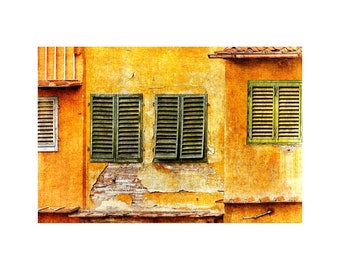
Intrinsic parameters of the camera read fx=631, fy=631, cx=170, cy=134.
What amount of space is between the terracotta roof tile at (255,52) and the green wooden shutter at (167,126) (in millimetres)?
684

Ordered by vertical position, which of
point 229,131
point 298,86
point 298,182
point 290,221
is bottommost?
point 290,221

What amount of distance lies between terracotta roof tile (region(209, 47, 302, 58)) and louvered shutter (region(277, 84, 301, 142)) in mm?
371

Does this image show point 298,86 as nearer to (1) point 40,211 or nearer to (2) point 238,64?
(2) point 238,64

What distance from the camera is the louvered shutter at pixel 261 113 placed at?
6895 millimetres

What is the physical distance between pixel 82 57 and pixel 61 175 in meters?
1.31

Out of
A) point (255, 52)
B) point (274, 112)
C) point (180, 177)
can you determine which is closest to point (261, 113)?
point (274, 112)

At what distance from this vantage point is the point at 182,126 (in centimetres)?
697

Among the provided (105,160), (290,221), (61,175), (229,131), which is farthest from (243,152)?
(61,175)

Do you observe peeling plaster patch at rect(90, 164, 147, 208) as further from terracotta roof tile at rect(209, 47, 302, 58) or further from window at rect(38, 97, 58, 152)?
terracotta roof tile at rect(209, 47, 302, 58)

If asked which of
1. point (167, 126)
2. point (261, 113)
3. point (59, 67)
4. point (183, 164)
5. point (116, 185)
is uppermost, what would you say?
point (59, 67)

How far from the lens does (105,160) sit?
703 cm

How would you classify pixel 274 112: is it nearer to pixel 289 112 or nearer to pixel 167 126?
pixel 289 112

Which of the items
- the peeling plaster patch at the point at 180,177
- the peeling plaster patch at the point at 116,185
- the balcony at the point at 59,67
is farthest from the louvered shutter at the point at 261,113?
the balcony at the point at 59,67

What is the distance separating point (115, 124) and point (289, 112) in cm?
190
